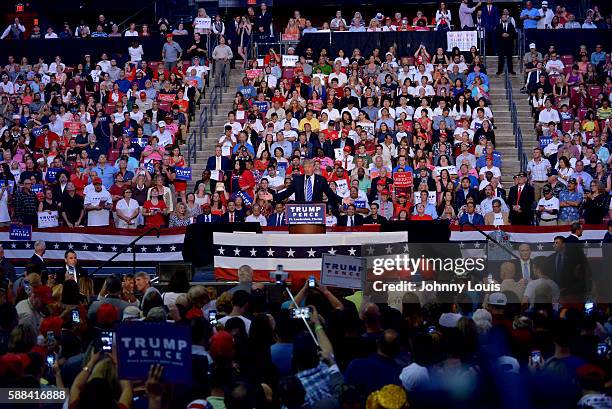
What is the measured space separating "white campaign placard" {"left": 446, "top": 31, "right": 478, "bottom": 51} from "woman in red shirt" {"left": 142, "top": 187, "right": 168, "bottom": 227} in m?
11.0

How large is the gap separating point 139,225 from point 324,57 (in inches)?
365

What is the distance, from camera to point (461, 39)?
108 ft

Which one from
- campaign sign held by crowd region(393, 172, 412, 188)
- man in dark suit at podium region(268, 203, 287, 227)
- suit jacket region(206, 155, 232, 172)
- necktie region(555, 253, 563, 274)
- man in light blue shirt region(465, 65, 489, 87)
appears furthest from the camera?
man in light blue shirt region(465, 65, 489, 87)

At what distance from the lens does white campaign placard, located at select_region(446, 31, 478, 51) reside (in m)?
32.8

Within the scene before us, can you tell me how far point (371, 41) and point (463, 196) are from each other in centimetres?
961

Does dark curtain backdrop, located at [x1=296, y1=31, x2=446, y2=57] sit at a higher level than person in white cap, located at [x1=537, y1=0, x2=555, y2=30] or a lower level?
lower

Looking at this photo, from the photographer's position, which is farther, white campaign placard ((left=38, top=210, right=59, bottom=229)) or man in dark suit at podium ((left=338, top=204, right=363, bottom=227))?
white campaign placard ((left=38, top=210, right=59, bottom=229))

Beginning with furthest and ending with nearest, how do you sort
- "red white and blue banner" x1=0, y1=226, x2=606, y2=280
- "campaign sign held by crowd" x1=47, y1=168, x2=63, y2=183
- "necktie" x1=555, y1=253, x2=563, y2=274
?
"campaign sign held by crowd" x1=47, y1=168, x2=63, y2=183 → "red white and blue banner" x1=0, y1=226, x2=606, y2=280 → "necktie" x1=555, y1=253, x2=563, y2=274

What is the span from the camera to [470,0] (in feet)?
117

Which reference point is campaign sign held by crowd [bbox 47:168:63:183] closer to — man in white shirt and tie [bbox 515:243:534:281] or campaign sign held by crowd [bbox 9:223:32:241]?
campaign sign held by crowd [bbox 9:223:32:241]

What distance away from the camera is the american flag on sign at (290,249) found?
18.7 meters

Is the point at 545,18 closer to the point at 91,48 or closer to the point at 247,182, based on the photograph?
the point at 247,182

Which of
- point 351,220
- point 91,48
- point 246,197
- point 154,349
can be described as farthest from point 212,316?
point 91,48

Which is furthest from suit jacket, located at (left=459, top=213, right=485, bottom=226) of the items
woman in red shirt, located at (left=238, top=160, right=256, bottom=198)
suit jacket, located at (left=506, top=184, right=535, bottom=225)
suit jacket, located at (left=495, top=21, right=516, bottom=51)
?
suit jacket, located at (left=495, top=21, right=516, bottom=51)
